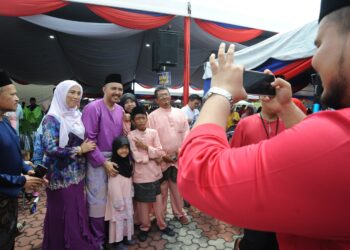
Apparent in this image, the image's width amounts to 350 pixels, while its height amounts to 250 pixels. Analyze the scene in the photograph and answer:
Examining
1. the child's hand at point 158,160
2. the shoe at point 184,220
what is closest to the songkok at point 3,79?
the child's hand at point 158,160

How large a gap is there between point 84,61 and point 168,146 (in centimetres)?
658

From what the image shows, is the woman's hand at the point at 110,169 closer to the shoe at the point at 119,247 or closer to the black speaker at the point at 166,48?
the shoe at the point at 119,247

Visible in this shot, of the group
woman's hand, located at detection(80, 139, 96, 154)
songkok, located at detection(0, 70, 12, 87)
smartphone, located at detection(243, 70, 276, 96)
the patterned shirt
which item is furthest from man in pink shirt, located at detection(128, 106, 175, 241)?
smartphone, located at detection(243, 70, 276, 96)

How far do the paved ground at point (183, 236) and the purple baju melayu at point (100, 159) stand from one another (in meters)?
0.52

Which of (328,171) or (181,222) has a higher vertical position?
(328,171)

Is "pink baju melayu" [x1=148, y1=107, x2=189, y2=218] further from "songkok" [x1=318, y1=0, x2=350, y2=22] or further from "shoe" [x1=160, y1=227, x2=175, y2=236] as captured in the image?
"songkok" [x1=318, y1=0, x2=350, y2=22]

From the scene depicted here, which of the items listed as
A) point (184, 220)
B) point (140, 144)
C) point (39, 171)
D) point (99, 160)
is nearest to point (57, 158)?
point (39, 171)

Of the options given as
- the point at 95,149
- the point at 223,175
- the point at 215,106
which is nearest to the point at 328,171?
the point at 223,175

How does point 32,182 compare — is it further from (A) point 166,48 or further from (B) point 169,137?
(A) point 166,48

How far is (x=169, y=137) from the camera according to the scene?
3.04 meters

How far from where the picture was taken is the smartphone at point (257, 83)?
72 centimetres

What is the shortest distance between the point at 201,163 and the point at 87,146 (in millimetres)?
1915

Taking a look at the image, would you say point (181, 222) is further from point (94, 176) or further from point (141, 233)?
point (94, 176)

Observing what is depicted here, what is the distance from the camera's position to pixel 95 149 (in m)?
2.28
